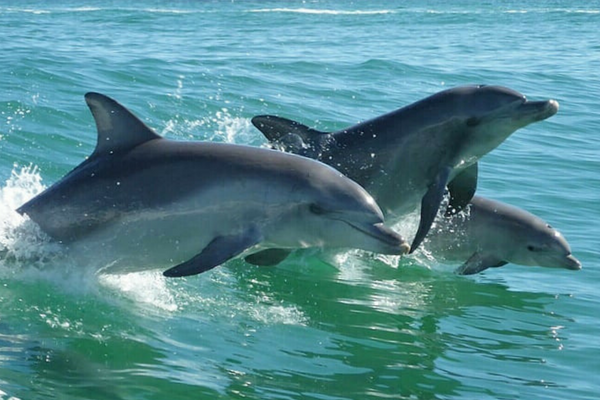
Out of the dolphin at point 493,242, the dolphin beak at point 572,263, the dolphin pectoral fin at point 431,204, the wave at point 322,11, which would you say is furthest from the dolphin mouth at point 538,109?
the wave at point 322,11

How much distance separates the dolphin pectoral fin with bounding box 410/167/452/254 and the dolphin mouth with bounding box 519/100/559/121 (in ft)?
2.90

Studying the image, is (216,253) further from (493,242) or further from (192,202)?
(493,242)

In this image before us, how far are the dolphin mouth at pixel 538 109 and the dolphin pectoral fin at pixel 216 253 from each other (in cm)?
331

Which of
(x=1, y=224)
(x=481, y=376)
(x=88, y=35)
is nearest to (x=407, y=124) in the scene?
(x=481, y=376)

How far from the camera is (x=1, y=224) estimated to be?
8.95m

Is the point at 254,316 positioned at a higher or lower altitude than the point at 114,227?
lower

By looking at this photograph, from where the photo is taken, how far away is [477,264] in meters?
11.3

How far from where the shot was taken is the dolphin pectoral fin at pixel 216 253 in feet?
26.1

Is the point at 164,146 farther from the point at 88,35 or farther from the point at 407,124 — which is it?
the point at 88,35

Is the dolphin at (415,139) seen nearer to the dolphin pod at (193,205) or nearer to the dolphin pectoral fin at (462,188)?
the dolphin pectoral fin at (462,188)

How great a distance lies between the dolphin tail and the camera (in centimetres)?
1039

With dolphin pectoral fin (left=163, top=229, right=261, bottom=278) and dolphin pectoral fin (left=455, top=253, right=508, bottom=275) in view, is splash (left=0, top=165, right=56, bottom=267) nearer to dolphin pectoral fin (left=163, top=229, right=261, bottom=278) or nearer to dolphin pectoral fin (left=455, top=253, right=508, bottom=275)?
dolphin pectoral fin (left=163, top=229, right=261, bottom=278)

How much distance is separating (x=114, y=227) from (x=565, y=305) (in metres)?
4.45

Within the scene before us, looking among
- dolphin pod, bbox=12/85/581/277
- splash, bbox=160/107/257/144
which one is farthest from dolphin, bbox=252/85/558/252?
splash, bbox=160/107/257/144
